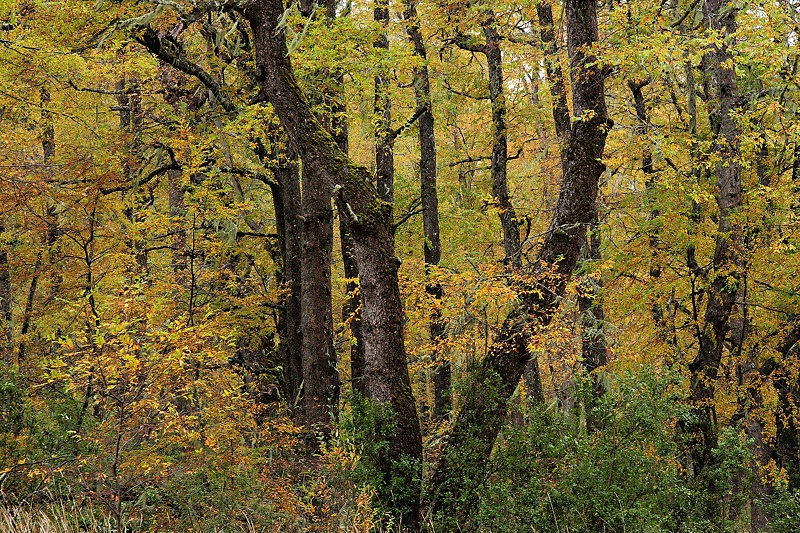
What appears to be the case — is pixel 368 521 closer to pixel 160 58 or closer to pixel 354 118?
pixel 354 118

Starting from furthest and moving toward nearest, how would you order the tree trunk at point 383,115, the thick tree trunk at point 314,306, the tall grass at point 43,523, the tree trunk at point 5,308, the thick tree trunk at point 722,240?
the tree trunk at point 5,308 < the tree trunk at point 383,115 < the thick tree trunk at point 314,306 < the thick tree trunk at point 722,240 < the tall grass at point 43,523

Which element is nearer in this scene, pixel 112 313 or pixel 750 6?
pixel 112 313

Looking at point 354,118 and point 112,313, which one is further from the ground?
point 354,118

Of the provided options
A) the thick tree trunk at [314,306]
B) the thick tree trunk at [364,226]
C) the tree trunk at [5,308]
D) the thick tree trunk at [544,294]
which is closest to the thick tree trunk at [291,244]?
the thick tree trunk at [314,306]

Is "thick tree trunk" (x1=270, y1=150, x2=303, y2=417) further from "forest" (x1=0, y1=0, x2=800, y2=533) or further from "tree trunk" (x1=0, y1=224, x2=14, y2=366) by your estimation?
"tree trunk" (x1=0, y1=224, x2=14, y2=366)

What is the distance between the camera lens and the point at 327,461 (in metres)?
7.48

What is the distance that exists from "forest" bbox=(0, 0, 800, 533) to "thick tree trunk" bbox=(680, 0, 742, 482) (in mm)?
68

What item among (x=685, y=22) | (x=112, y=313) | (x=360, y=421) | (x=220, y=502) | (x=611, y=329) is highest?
(x=685, y=22)

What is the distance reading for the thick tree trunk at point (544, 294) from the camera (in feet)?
23.0

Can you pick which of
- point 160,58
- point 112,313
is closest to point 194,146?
point 160,58

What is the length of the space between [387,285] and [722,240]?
5.72 metres

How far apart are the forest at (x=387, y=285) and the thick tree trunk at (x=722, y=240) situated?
7cm

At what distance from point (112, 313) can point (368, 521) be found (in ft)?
13.5

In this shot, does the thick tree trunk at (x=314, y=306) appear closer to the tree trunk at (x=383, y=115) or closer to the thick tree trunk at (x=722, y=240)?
the tree trunk at (x=383, y=115)
